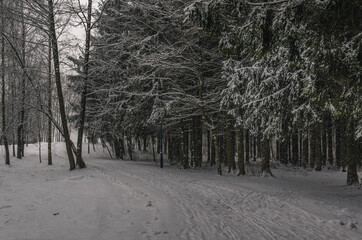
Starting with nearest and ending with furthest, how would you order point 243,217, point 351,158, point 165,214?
point 165,214
point 243,217
point 351,158

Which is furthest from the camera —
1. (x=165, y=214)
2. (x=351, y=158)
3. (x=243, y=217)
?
(x=351, y=158)

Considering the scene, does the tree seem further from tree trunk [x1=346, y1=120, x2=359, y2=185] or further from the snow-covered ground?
tree trunk [x1=346, y1=120, x2=359, y2=185]

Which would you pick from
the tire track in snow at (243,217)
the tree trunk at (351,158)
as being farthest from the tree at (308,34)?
the tree trunk at (351,158)

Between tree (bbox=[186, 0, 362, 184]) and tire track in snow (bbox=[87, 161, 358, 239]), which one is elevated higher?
tree (bbox=[186, 0, 362, 184])

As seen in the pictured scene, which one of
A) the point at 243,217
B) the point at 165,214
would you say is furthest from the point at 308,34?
the point at 165,214

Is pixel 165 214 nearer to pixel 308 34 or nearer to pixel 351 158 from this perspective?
pixel 308 34

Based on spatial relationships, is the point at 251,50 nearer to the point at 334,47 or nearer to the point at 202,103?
the point at 334,47

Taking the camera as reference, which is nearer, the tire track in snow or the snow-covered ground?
the snow-covered ground

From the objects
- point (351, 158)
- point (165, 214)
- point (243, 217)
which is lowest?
point (243, 217)

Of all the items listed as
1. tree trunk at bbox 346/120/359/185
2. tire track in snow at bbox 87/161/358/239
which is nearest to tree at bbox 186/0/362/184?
tire track in snow at bbox 87/161/358/239

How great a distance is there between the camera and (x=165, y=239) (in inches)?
173

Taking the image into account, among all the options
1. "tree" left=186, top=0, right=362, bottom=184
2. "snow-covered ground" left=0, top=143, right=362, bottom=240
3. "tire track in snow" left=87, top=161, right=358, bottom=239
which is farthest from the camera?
"tree" left=186, top=0, right=362, bottom=184

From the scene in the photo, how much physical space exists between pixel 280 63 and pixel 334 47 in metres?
3.67

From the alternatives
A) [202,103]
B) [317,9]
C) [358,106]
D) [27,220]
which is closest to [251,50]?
[317,9]
